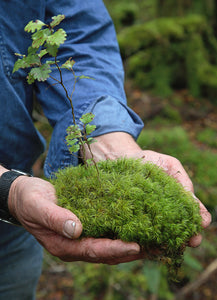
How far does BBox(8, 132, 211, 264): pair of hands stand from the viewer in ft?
4.50

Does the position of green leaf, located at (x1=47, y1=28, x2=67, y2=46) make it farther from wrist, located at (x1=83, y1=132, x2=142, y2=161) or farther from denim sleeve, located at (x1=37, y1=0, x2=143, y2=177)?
wrist, located at (x1=83, y1=132, x2=142, y2=161)

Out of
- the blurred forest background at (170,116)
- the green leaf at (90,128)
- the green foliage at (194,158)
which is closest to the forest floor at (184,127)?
the blurred forest background at (170,116)

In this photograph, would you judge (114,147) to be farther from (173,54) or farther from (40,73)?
(173,54)

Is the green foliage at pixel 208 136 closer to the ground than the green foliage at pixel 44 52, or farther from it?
closer to the ground

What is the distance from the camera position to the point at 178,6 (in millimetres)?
9203

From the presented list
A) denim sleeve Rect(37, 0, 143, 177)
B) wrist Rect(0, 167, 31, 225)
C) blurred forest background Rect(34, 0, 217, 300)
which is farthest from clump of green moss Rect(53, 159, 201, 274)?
blurred forest background Rect(34, 0, 217, 300)

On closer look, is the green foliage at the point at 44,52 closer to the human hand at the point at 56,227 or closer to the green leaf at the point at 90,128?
the green leaf at the point at 90,128

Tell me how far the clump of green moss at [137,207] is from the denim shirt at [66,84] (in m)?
0.36

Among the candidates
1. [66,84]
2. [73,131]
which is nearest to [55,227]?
[73,131]

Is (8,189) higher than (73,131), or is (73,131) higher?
(73,131)

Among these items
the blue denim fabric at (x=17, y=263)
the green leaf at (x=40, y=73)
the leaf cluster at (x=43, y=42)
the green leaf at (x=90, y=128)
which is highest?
the leaf cluster at (x=43, y=42)

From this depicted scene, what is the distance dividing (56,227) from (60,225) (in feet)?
0.09

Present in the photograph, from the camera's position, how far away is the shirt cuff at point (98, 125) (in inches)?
73.6

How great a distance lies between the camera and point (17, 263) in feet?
7.97
